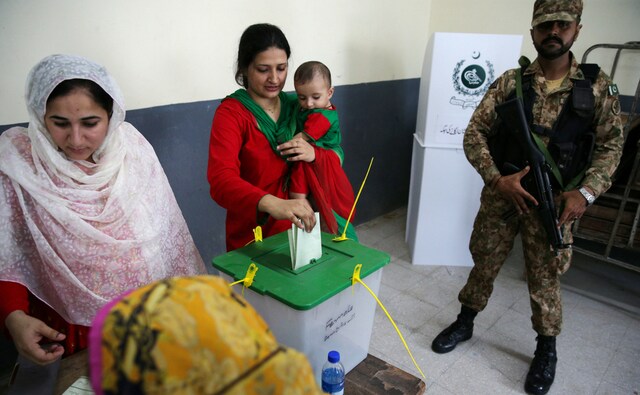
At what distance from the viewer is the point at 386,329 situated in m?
2.29

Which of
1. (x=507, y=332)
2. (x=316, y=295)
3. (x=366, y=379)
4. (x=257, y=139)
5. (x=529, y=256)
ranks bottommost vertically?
(x=507, y=332)

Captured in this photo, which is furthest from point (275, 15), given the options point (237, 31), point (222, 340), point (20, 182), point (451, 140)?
point (222, 340)

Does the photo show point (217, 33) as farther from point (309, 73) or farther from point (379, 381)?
point (379, 381)

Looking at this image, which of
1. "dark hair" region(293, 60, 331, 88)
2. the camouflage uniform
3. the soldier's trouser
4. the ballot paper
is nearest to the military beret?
the camouflage uniform

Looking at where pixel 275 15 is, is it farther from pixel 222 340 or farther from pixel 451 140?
pixel 222 340

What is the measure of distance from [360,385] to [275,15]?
82.0 inches

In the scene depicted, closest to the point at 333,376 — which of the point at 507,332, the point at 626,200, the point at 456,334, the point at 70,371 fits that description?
the point at 70,371

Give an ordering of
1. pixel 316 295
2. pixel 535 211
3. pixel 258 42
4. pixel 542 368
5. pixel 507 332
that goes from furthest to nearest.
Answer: pixel 507 332, pixel 542 368, pixel 535 211, pixel 258 42, pixel 316 295

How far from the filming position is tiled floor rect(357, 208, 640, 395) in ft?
6.40

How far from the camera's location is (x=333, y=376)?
0.88 meters

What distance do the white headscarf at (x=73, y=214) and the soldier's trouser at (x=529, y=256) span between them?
1451 millimetres

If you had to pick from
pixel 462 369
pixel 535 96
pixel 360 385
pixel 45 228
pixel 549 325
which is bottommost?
pixel 462 369

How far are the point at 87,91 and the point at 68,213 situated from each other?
1.05ft

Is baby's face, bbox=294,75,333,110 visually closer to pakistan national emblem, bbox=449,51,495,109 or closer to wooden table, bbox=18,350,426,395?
wooden table, bbox=18,350,426,395
